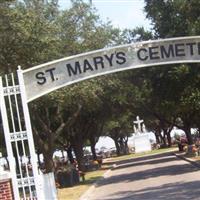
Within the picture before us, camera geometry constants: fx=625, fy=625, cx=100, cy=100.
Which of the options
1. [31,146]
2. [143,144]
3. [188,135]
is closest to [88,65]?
[31,146]

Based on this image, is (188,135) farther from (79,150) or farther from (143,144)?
(143,144)

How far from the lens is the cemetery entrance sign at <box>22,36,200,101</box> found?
1539cm

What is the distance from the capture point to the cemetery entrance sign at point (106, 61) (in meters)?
15.4

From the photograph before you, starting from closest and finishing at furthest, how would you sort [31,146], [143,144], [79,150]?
[31,146]
[79,150]
[143,144]

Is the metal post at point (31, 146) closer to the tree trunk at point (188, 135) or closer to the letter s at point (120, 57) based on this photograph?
the letter s at point (120, 57)

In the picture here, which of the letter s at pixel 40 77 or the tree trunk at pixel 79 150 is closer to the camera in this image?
the letter s at pixel 40 77

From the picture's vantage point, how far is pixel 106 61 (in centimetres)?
1557

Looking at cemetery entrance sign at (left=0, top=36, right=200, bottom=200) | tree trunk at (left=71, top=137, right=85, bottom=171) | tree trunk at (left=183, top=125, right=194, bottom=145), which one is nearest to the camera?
cemetery entrance sign at (left=0, top=36, right=200, bottom=200)

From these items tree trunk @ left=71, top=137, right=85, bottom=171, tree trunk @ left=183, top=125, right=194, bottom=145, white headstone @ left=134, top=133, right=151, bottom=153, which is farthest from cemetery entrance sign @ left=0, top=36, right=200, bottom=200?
white headstone @ left=134, top=133, right=151, bottom=153

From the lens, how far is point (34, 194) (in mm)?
15773

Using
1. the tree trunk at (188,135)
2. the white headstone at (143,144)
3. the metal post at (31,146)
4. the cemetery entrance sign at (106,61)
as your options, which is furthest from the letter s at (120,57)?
the white headstone at (143,144)

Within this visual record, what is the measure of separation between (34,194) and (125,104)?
3564 centimetres

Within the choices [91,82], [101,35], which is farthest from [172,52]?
[101,35]

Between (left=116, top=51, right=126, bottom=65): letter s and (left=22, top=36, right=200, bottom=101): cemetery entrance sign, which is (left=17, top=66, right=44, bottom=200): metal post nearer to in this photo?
(left=22, top=36, right=200, bottom=101): cemetery entrance sign
